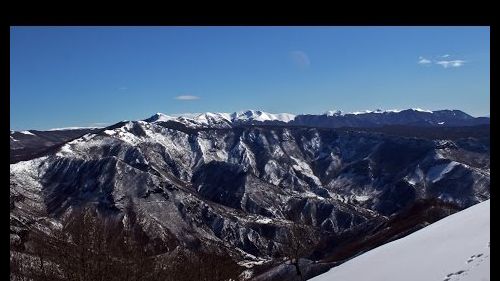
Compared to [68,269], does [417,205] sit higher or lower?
lower

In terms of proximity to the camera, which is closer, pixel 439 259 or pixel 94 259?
pixel 439 259

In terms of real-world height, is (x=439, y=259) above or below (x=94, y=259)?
below

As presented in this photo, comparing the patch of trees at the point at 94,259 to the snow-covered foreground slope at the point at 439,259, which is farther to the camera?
the patch of trees at the point at 94,259

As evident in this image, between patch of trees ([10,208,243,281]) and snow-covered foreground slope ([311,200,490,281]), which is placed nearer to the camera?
snow-covered foreground slope ([311,200,490,281])
